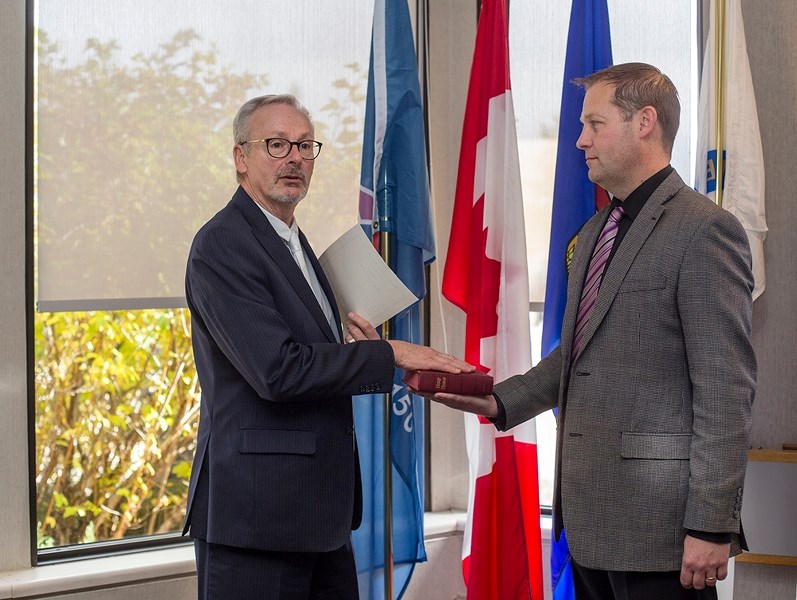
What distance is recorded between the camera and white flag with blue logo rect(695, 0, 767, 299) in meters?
2.72

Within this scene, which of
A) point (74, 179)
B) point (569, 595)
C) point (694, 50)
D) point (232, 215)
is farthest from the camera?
point (694, 50)

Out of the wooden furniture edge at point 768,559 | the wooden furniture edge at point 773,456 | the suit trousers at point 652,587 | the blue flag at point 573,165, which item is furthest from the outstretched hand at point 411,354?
the wooden furniture edge at point 768,559

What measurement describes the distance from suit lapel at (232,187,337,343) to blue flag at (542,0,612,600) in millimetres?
1012

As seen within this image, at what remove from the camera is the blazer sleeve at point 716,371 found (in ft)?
5.82

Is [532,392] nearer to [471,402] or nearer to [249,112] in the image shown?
[471,402]

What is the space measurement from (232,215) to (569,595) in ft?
5.05

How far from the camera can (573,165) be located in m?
2.92

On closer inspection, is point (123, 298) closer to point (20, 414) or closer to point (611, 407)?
point (20, 414)

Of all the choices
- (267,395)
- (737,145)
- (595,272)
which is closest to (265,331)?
(267,395)

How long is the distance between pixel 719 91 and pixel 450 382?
1263 millimetres

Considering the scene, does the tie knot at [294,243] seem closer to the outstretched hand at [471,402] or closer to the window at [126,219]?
the outstretched hand at [471,402]

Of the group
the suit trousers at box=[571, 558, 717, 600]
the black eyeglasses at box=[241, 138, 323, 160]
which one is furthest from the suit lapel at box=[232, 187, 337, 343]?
the suit trousers at box=[571, 558, 717, 600]

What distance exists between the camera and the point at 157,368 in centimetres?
321

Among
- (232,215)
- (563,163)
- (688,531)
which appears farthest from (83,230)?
(688,531)
